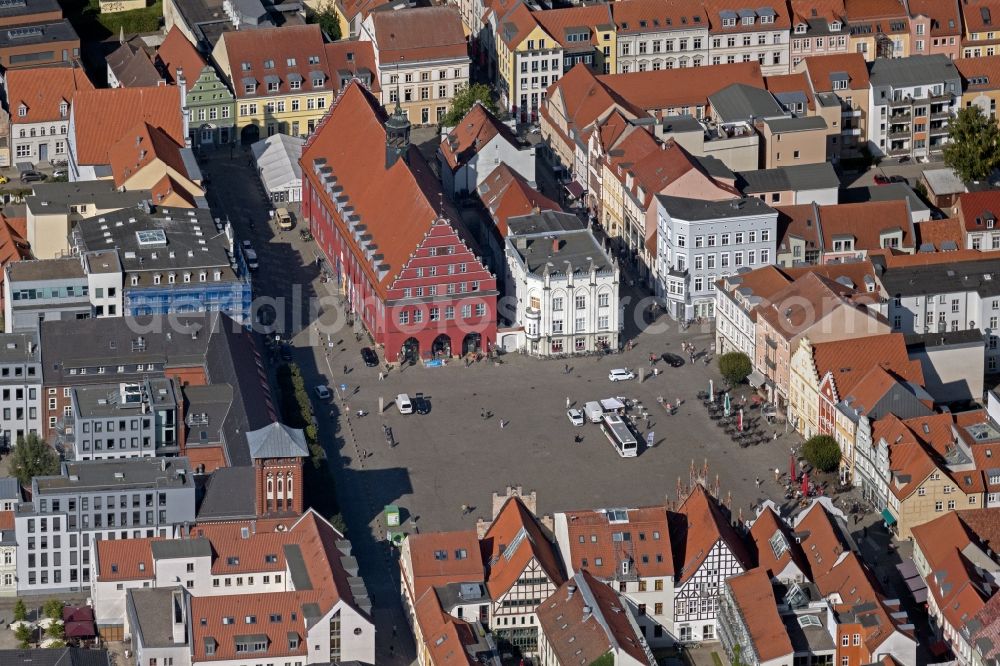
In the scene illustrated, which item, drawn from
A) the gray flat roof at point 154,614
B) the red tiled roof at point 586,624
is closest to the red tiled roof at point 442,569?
the red tiled roof at point 586,624

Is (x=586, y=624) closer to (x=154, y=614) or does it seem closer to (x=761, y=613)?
(x=761, y=613)

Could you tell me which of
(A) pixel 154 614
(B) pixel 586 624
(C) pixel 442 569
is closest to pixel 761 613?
(B) pixel 586 624

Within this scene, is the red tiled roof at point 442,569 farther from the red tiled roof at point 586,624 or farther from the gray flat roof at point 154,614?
the gray flat roof at point 154,614

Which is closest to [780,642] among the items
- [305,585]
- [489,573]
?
[489,573]

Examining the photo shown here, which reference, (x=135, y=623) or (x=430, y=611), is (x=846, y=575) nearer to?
(x=430, y=611)
